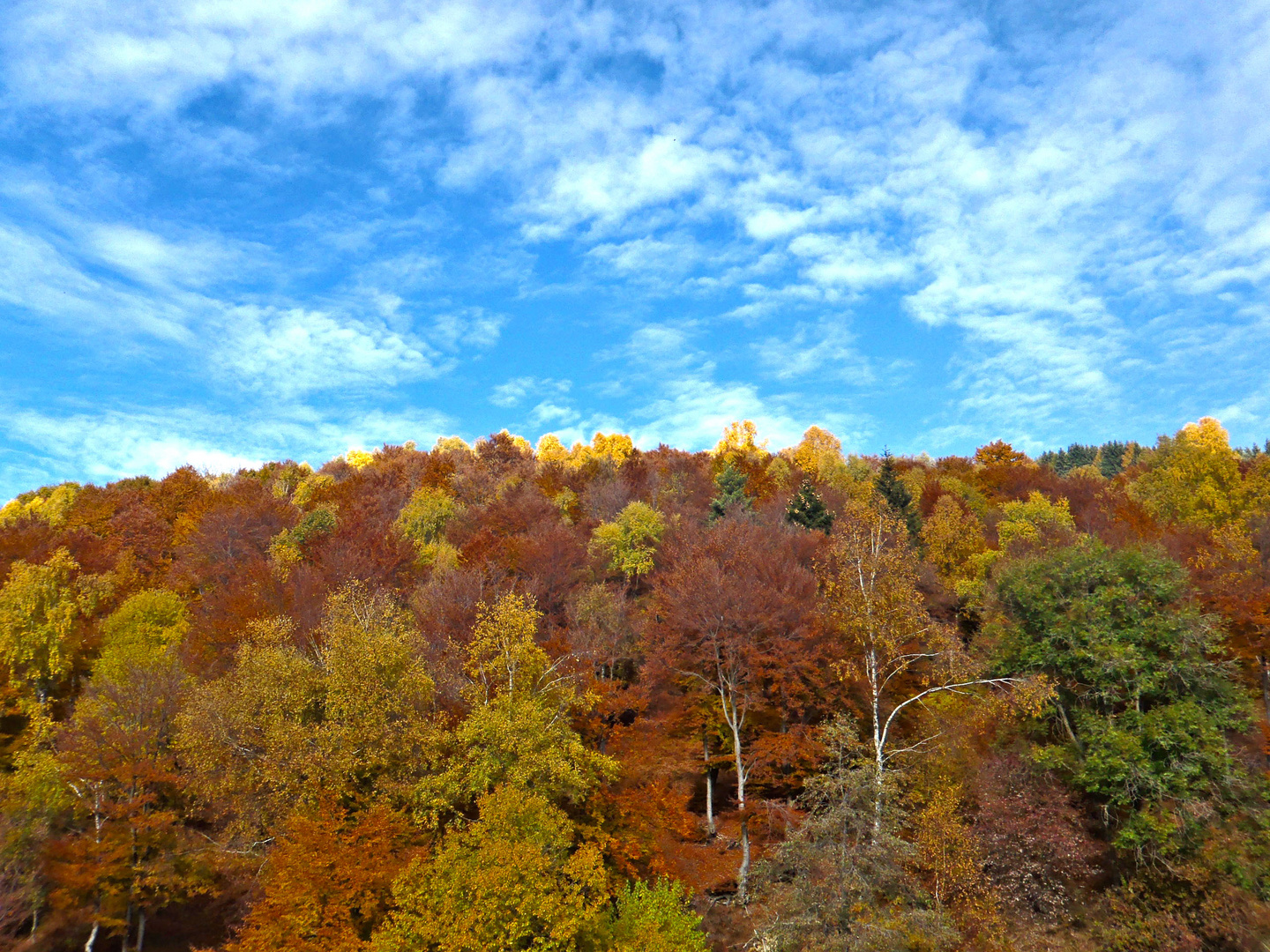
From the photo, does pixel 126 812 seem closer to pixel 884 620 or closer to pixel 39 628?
pixel 39 628

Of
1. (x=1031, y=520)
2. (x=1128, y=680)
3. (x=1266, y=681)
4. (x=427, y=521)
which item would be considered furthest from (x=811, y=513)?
(x=427, y=521)

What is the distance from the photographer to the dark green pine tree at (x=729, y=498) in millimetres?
55844

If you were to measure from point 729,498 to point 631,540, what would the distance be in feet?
36.0

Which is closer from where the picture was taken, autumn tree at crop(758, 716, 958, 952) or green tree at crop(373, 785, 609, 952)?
autumn tree at crop(758, 716, 958, 952)

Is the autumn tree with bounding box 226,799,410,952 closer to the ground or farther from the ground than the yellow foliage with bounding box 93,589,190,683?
closer to the ground

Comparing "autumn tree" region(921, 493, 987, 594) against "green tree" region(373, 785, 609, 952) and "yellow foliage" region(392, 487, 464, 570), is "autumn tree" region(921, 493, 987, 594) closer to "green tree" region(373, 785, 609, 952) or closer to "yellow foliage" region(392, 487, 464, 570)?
"yellow foliage" region(392, 487, 464, 570)

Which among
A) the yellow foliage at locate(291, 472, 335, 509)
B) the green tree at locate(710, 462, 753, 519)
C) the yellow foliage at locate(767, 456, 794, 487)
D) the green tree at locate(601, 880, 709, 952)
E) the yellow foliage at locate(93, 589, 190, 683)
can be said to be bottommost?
the green tree at locate(601, 880, 709, 952)

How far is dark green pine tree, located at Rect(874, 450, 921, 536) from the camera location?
175 ft

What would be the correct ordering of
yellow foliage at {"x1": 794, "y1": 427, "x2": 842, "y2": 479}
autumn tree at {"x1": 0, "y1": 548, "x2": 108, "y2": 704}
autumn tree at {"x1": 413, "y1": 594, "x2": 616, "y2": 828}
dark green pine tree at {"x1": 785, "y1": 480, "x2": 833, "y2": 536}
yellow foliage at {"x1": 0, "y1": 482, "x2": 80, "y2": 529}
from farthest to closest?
yellow foliage at {"x1": 794, "y1": 427, "x2": 842, "y2": 479}
yellow foliage at {"x1": 0, "y1": 482, "x2": 80, "y2": 529}
dark green pine tree at {"x1": 785, "y1": 480, "x2": 833, "y2": 536}
autumn tree at {"x1": 0, "y1": 548, "x2": 108, "y2": 704}
autumn tree at {"x1": 413, "y1": 594, "x2": 616, "y2": 828}

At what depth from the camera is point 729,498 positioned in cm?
5716

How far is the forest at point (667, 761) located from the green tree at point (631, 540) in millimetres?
7053

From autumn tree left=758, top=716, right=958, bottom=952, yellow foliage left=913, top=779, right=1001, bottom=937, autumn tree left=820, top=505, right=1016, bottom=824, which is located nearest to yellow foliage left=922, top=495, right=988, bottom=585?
autumn tree left=820, top=505, right=1016, bottom=824

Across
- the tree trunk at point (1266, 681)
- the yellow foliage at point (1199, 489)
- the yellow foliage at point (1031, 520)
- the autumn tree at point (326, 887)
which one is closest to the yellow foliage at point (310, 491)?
the autumn tree at point (326, 887)

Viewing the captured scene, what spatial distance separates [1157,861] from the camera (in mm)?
22469
